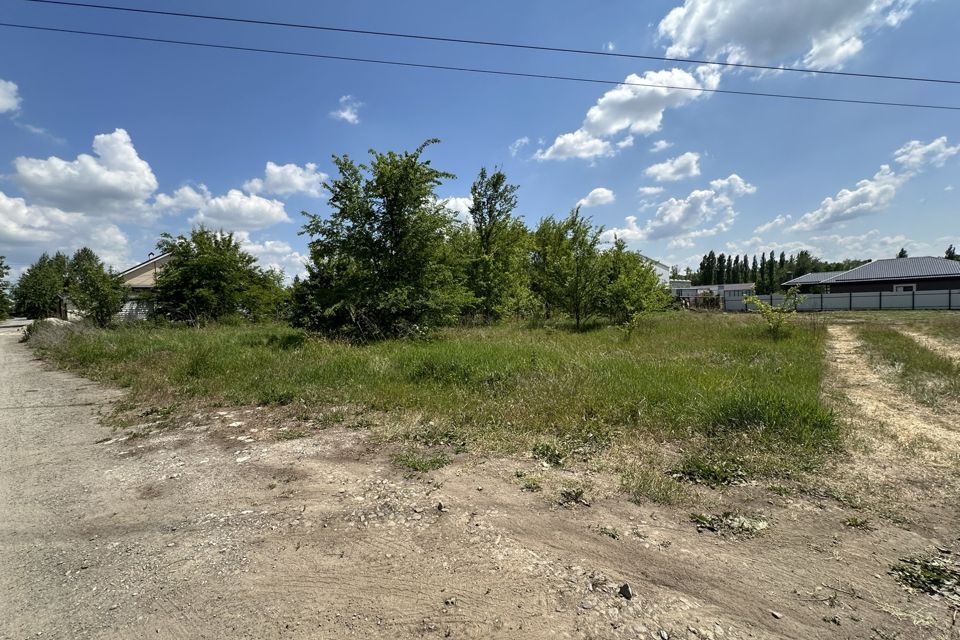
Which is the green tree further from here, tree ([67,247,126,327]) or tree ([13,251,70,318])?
tree ([13,251,70,318])

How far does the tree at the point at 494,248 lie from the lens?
736 inches

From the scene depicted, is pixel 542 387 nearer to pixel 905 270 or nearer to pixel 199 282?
pixel 199 282

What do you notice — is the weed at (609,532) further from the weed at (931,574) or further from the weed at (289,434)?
the weed at (289,434)

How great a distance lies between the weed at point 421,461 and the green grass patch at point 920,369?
649cm

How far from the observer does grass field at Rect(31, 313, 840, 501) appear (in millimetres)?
4098

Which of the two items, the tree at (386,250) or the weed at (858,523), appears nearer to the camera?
the weed at (858,523)

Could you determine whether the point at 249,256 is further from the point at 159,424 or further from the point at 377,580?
the point at 377,580

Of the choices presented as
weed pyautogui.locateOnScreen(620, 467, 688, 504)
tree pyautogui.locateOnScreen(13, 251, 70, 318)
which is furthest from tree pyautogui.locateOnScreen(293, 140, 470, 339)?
tree pyautogui.locateOnScreen(13, 251, 70, 318)

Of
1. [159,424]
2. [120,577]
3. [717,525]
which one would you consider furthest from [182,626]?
[159,424]

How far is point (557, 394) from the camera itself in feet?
18.9

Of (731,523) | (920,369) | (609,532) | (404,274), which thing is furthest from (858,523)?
(404,274)

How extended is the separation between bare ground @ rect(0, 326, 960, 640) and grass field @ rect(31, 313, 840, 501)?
45 cm

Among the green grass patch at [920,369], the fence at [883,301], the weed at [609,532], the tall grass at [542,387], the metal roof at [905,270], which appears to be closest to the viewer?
the weed at [609,532]

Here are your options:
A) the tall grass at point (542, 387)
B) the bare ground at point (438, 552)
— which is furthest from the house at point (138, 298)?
the bare ground at point (438, 552)
